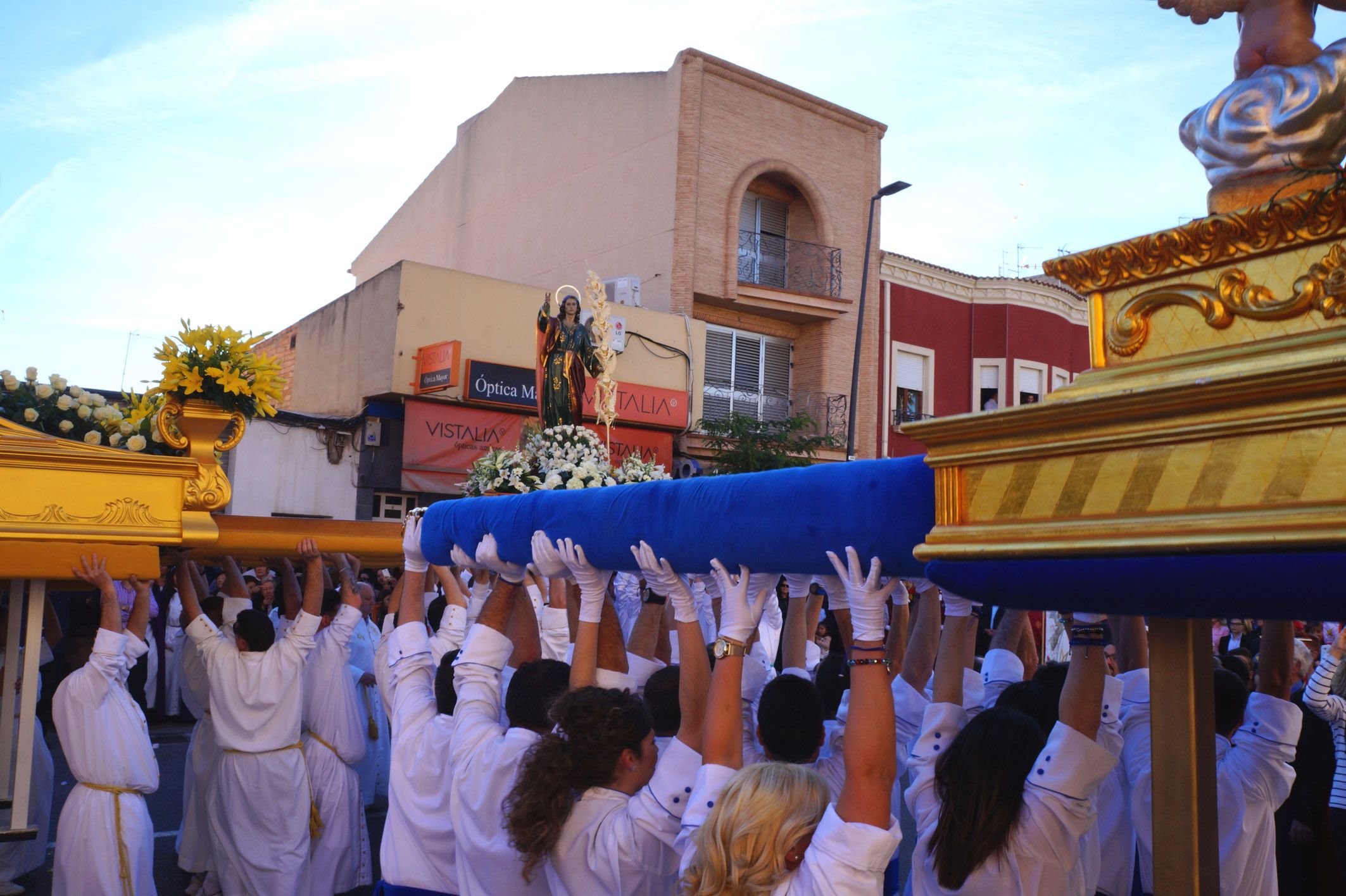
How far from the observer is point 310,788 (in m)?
5.71

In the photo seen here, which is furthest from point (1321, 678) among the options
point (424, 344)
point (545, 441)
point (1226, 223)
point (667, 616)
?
point (424, 344)

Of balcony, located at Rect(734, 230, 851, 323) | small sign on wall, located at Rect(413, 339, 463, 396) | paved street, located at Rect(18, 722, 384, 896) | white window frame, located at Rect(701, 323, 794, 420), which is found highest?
balcony, located at Rect(734, 230, 851, 323)

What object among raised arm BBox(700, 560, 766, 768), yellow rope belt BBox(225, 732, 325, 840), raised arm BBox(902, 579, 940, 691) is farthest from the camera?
yellow rope belt BBox(225, 732, 325, 840)

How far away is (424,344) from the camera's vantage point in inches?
666

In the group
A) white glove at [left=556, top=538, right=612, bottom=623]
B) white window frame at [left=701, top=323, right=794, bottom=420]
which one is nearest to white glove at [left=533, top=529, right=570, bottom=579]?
white glove at [left=556, top=538, right=612, bottom=623]

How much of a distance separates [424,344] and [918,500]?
15.5 meters

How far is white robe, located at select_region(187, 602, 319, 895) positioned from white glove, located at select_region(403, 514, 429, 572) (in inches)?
49.0

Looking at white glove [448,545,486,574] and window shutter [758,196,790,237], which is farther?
window shutter [758,196,790,237]

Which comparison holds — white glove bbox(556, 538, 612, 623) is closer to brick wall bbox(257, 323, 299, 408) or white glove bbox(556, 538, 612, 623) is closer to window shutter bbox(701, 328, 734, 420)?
Result: window shutter bbox(701, 328, 734, 420)

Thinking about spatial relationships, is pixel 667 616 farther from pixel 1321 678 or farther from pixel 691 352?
pixel 691 352

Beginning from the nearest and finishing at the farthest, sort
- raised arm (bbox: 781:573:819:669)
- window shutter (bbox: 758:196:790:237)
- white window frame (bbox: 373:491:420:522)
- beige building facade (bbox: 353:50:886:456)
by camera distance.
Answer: raised arm (bbox: 781:573:819:669) → white window frame (bbox: 373:491:420:522) → beige building facade (bbox: 353:50:886:456) → window shutter (bbox: 758:196:790:237)

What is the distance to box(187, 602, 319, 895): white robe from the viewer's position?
5.28m

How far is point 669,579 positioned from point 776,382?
17725 mm

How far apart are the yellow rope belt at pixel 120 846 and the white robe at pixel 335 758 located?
104 centimetres
